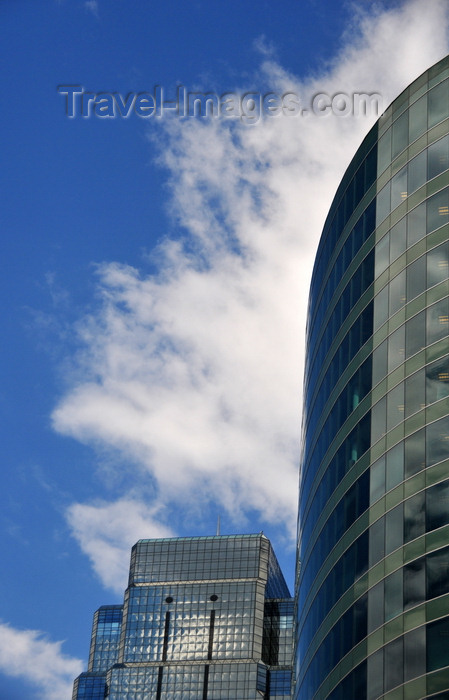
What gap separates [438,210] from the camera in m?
67.2

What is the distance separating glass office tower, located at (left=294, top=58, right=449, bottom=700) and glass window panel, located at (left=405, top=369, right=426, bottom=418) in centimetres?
8

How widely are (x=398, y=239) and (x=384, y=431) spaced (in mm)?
12666

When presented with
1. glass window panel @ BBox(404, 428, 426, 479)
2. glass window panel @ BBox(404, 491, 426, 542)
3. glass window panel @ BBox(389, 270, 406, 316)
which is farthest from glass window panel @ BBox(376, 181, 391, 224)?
glass window panel @ BBox(404, 491, 426, 542)

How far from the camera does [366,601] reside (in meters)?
63.4

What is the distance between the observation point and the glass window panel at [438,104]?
70.2 m

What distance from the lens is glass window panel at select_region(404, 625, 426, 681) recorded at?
183 ft

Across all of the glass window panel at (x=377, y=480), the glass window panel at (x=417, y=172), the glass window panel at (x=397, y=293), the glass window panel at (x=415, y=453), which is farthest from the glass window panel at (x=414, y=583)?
the glass window panel at (x=417, y=172)

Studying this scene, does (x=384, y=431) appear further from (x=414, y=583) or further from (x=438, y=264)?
(x=414, y=583)

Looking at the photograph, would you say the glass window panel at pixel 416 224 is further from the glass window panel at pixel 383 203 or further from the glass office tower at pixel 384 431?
the glass window panel at pixel 383 203

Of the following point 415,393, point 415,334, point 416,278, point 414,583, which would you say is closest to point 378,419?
point 415,393

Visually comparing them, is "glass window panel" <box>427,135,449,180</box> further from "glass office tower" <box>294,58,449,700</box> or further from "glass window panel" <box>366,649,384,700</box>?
"glass window panel" <box>366,649,384,700</box>

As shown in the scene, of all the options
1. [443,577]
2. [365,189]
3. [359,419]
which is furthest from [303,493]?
[443,577]

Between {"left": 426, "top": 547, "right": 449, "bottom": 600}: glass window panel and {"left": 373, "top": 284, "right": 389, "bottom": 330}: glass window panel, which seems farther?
{"left": 373, "top": 284, "right": 389, "bottom": 330}: glass window panel

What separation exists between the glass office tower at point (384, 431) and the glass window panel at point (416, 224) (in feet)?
0.32
